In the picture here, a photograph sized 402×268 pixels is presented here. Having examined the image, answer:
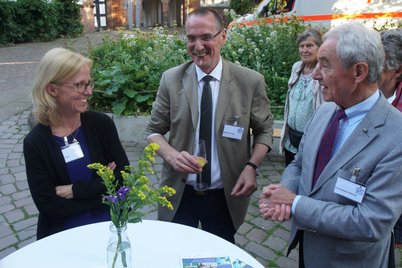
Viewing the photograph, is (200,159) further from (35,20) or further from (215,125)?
(35,20)

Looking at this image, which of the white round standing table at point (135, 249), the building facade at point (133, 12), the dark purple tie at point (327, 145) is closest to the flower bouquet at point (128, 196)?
the white round standing table at point (135, 249)

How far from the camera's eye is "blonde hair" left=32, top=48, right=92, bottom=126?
213 cm

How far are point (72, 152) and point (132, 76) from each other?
4069 mm

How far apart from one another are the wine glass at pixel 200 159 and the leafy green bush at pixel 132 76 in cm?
372

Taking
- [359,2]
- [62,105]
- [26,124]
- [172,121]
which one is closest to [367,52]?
[172,121]

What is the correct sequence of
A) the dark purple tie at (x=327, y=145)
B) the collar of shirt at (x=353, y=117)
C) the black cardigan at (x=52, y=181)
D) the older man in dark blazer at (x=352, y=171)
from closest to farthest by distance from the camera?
the older man in dark blazer at (x=352, y=171) → the collar of shirt at (x=353, y=117) → the dark purple tie at (x=327, y=145) → the black cardigan at (x=52, y=181)

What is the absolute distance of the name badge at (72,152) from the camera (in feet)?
7.21

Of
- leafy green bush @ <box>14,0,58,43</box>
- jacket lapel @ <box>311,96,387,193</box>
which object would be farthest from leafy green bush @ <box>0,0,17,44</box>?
jacket lapel @ <box>311,96,387,193</box>

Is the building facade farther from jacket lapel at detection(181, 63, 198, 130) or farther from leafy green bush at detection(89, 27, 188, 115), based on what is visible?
jacket lapel at detection(181, 63, 198, 130)

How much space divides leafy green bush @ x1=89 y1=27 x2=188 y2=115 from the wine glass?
3.72m

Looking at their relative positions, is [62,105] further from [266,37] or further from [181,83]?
[266,37]

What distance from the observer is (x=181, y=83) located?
94.7 inches

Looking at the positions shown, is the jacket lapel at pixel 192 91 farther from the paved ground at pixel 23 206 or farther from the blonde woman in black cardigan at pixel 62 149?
the paved ground at pixel 23 206

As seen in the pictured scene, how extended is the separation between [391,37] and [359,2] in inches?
331
